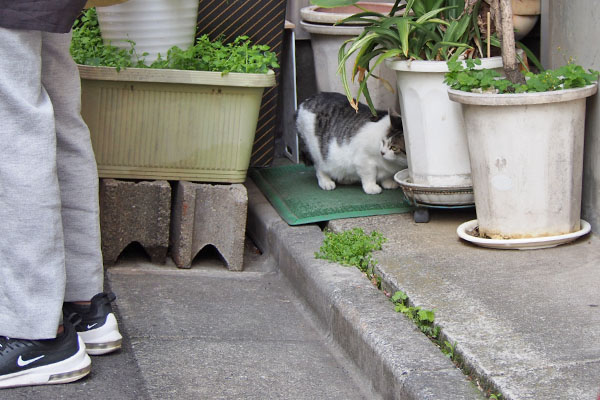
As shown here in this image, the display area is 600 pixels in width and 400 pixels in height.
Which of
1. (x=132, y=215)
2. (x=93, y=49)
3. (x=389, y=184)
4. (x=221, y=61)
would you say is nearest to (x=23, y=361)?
(x=132, y=215)

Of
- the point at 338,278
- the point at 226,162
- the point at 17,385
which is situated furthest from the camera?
the point at 226,162

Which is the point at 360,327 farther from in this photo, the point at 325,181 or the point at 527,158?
the point at 325,181

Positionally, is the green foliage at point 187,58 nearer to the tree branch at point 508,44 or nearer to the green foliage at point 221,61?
the green foliage at point 221,61

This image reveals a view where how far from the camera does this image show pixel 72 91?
2410 millimetres

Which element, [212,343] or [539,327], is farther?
[212,343]

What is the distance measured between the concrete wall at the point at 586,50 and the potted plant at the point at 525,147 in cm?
9

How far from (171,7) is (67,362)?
1.69 metres

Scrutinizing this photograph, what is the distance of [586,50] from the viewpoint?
310 cm

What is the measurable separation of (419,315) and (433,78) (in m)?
1.10

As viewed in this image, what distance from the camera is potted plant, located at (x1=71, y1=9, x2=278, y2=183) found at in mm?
3447

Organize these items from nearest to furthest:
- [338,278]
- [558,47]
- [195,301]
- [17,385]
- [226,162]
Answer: [17,385], [338,278], [195,301], [558,47], [226,162]

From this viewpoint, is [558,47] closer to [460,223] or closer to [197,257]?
[460,223]

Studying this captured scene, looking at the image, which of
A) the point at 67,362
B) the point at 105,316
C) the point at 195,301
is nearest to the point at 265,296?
the point at 195,301

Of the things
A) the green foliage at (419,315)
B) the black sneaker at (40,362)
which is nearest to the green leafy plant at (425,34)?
the green foliage at (419,315)
